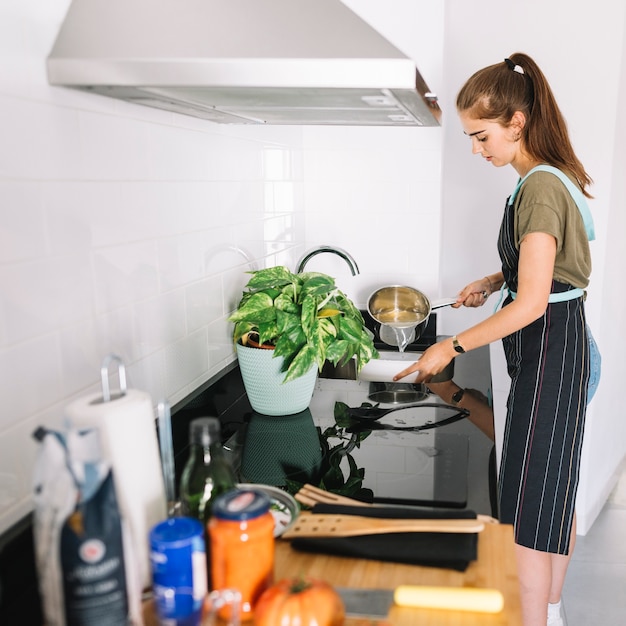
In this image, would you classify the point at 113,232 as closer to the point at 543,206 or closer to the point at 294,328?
the point at 294,328

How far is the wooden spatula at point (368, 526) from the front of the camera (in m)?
0.94

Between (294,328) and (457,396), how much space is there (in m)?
0.50

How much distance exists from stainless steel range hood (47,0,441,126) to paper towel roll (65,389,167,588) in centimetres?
44

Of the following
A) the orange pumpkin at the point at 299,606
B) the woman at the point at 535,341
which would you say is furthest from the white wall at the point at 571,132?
the orange pumpkin at the point at 299,606

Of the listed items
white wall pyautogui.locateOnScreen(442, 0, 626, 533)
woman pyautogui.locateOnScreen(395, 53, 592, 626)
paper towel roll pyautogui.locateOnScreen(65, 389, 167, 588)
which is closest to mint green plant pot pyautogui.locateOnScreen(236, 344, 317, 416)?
woman pyautogui.locateOnScreen(395, 53, 592, 626)

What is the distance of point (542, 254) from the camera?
61.9 inches

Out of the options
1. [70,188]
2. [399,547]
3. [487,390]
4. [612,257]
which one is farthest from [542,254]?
[612,257]

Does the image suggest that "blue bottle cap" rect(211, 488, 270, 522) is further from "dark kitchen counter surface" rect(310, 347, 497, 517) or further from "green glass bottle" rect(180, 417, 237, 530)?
"dark kitchen counter surface" rect(310, 347, 497, 517)

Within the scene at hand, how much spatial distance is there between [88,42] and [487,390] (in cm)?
124

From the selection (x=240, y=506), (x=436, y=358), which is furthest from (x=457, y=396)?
(x=240, y=506)

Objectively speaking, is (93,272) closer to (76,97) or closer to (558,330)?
(76,97)

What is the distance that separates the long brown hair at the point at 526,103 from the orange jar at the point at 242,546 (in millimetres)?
1230

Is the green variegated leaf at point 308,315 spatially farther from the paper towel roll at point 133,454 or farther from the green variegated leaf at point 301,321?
the paper towel roll at point 133,454

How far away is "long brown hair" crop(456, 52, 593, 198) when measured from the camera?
5.47 feet
